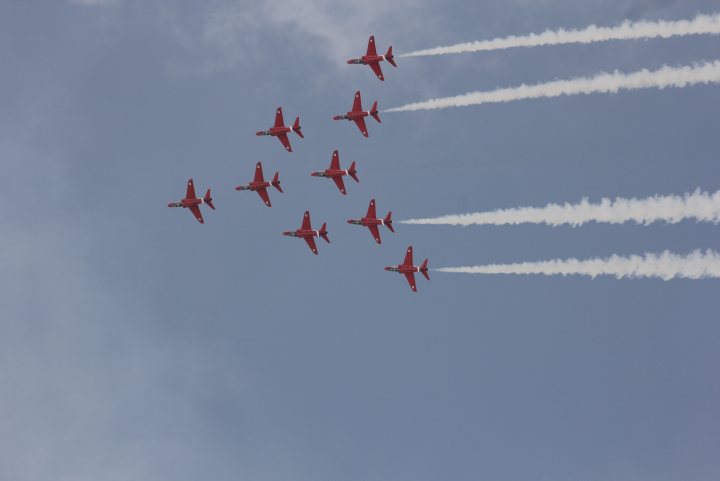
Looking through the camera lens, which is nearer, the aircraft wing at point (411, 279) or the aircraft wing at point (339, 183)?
the aircraft wing at point (411, 279)

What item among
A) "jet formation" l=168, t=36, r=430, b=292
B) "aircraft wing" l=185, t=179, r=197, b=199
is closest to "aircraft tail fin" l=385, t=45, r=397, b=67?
"jet formation" l=168, t=36, r=430, b=292

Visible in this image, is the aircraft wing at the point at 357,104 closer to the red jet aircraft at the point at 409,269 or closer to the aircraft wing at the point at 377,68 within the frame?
the aircraft wing at the point at 377,68

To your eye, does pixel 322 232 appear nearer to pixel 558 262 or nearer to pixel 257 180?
pixel 257 180

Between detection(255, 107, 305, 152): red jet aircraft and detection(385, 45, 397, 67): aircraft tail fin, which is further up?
detection(385, 45, 397, 67): aircraft tail fin

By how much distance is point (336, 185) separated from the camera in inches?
5128

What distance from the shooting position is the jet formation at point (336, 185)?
125938 millimetres

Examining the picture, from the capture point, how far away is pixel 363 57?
130 m

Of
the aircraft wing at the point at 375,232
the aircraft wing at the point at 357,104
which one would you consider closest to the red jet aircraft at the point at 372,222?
the aircraft wing at the point at 375,232

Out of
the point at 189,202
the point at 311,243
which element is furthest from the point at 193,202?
the point at 311,243

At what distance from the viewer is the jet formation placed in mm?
125938

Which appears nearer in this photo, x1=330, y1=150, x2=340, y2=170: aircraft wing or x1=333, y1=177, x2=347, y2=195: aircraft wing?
x1=333, y1=177, x2=347, y2=195: aircraft wing

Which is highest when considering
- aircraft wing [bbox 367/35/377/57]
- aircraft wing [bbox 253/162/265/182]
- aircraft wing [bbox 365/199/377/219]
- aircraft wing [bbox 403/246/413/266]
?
aircraft wing [bbox 367/35/377/57]

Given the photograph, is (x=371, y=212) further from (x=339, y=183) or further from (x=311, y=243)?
(x=311, y=243)

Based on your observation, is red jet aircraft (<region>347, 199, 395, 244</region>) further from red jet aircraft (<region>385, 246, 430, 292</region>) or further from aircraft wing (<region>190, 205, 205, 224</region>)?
aircraft wing (<region>190, 205, 205, 224</region>)
